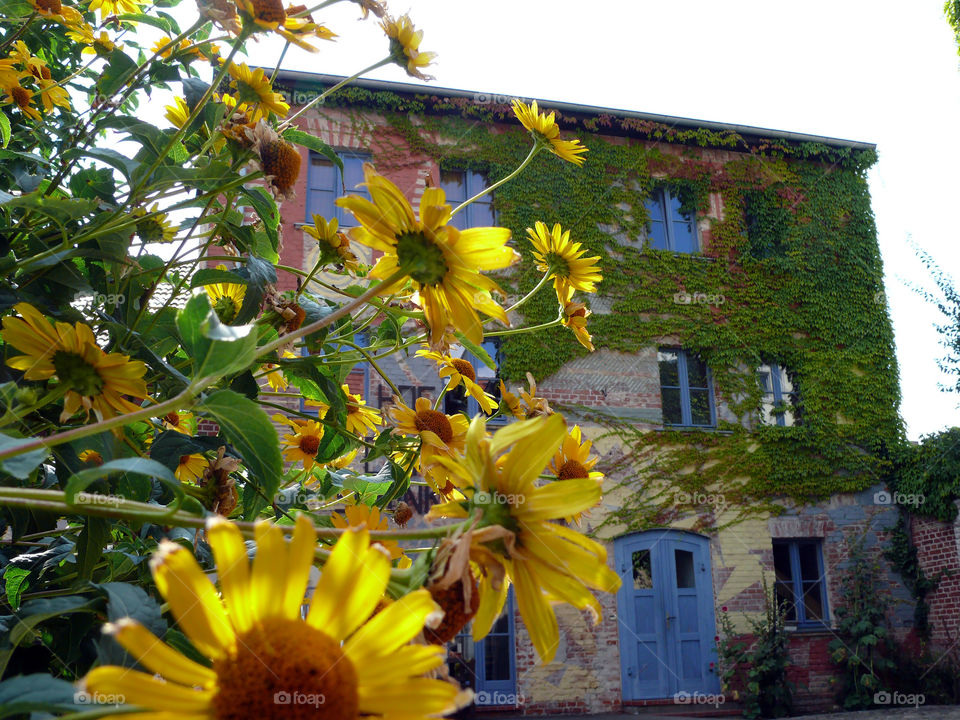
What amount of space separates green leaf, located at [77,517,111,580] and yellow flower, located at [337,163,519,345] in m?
0.34

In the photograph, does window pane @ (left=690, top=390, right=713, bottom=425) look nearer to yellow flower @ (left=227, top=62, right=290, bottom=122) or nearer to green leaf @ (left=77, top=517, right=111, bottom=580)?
yellow flower @ (left=227, top=62, right=290, bottom=122)

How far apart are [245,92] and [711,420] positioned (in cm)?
829

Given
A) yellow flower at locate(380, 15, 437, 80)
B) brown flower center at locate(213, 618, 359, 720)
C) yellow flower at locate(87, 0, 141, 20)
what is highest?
yellow flower at locate(87, 0, 141, 20)

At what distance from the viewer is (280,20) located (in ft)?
2.75

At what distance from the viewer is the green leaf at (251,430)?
50 cm

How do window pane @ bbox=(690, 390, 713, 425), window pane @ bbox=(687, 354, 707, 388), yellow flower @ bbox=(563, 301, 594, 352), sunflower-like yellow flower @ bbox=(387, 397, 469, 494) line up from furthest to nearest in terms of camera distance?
1. window pane @ bbox=(687, 354, 707, 388)
2. window pane @ bbox=(690, 390, 713, 425)
3. yellow flower @ bbox=(563, 301, 594, 352)
4. sunflower-like yellow flower @ bbox=(387, 397, 469, 494)

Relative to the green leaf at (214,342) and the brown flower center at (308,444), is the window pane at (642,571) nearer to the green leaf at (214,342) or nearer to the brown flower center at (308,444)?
the brown flower center at (308,444)

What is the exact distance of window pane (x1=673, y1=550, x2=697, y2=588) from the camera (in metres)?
7.79

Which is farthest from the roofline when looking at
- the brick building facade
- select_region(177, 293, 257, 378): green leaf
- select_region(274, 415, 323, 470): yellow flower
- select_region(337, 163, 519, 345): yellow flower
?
select_region(177, 293, 257, 378): green leaf

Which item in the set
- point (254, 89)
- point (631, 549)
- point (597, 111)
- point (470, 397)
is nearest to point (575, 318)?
→ point (254, 89)

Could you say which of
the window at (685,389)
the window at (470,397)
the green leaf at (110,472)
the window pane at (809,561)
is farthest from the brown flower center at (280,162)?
the window pane at (809,561)

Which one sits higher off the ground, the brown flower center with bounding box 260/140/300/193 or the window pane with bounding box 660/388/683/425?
the window pane with bounding box 660/388/683/425

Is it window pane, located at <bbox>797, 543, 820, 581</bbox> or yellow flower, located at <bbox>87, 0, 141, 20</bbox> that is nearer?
yellow flower, located at <bbox>87, 0, 141, 20</bbox>

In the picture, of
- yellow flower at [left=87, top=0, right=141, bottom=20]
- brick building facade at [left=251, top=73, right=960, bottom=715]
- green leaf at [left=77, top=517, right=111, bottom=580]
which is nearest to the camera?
green leaf at [left=77, top=517, right=111, bottom=580]
